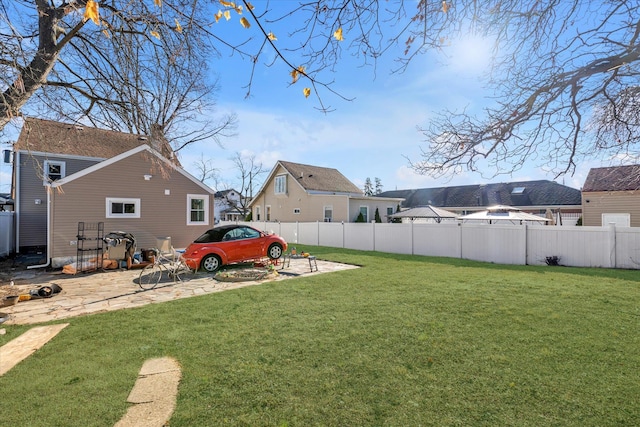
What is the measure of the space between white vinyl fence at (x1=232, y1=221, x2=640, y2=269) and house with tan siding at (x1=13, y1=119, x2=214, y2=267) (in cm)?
796

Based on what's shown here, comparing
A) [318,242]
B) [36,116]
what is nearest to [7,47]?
[36,116]

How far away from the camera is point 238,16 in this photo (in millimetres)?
2842

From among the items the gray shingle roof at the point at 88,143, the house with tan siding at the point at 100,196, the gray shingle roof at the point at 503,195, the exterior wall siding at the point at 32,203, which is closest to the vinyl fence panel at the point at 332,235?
the house with tan siding at the point at 100,196

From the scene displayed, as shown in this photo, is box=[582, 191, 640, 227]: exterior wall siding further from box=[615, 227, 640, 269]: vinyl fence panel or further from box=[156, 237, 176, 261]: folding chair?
box=[156, 237, 176, 261]: folding chair

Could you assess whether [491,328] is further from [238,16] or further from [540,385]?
[238,16]

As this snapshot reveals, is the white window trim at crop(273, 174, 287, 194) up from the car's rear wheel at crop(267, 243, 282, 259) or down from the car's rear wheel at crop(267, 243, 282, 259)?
up

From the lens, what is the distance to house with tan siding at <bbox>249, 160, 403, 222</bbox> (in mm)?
24219

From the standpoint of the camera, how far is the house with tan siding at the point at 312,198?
24219mm

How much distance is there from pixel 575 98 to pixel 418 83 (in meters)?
1.76

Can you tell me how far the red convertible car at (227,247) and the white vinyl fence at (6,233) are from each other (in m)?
9.63

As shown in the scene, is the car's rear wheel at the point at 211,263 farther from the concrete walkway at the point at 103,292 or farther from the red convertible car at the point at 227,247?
the concrete walkway at the point at 103,292

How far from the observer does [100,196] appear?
1114 cm

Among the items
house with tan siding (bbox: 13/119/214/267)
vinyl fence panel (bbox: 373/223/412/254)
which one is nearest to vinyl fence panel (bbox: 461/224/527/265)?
vinyl fence panel (bbox: 373/223/412/254)

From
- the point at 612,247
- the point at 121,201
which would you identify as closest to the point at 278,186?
the point at 121,201
